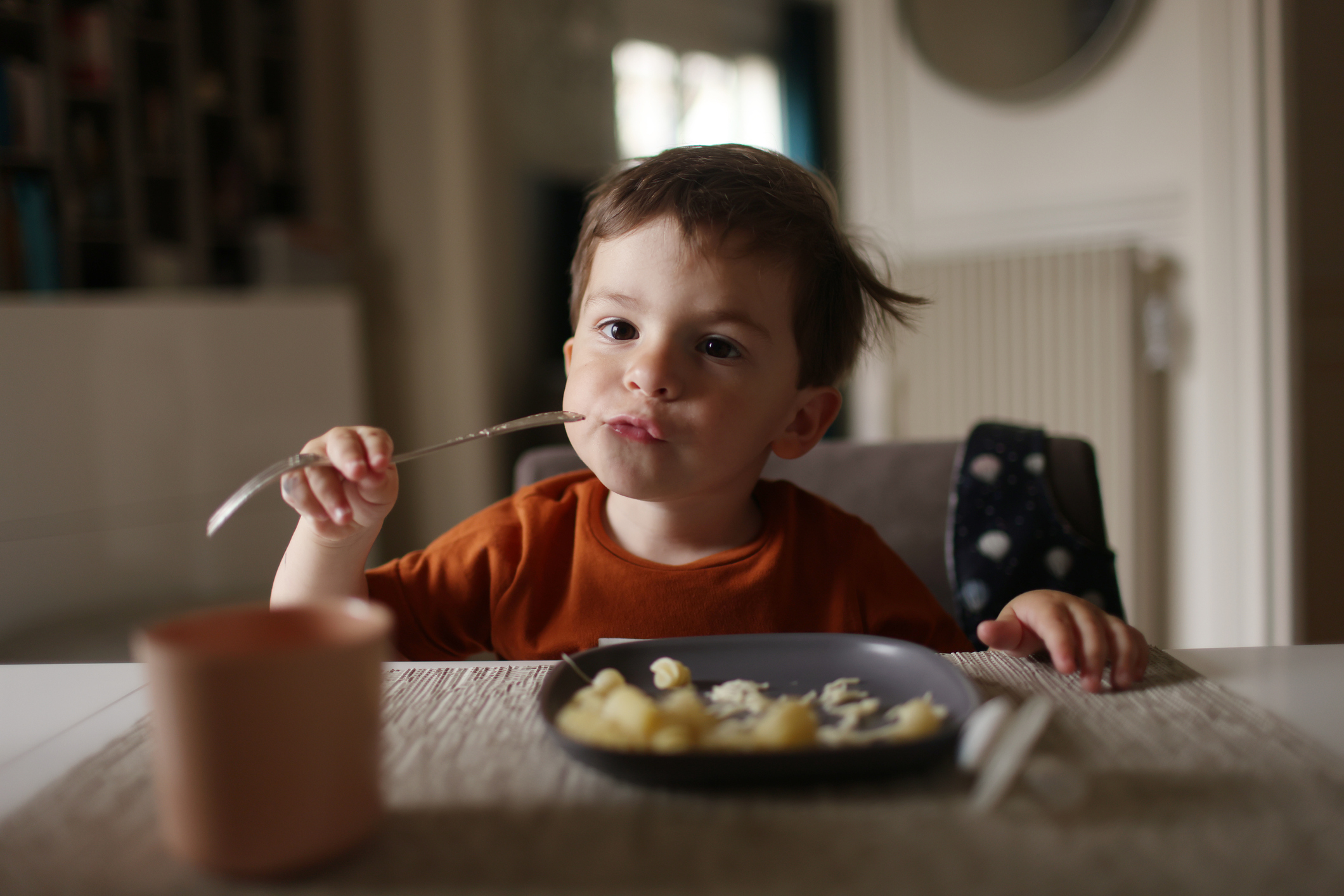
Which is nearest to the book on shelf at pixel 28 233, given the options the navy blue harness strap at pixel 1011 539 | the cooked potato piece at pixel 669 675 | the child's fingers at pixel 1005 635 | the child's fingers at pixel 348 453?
the child's fingers at pixel 348 453

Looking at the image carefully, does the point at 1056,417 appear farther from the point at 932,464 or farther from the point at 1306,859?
the point at 1306,859

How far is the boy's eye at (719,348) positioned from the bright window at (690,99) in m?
3.39

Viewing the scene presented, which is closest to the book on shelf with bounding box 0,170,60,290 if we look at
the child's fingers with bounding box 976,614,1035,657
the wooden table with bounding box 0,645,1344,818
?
the wooden table with bounding box 0,645,1344,818

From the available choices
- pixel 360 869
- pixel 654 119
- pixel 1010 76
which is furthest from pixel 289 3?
pixel 360 869

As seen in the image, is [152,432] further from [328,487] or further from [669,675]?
[669,675]

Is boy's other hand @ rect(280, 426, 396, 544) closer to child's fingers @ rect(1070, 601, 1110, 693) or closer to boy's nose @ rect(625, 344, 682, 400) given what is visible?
boy's nose @ rect(625, 344, 682, 400)

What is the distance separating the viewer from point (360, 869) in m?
0.37

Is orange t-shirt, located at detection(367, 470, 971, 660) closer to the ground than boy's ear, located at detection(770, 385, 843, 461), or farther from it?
closer to the ground

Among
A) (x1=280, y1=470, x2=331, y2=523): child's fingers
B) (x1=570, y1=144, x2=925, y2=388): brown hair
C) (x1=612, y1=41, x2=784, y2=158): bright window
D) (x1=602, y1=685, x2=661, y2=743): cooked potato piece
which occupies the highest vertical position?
(x1=612, y1=41, x2=784, y2=158): bright window

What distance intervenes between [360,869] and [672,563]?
59cm

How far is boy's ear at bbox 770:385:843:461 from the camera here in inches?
39.0

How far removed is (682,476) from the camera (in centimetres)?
84

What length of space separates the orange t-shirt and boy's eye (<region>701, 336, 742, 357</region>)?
197 millimetres

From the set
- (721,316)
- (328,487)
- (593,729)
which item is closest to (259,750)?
(593,729)
